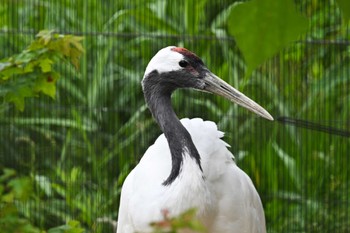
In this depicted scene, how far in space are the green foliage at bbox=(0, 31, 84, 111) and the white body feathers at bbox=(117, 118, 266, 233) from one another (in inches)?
23.2

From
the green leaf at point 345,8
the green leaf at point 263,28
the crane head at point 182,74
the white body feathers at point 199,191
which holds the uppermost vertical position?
the green leaf at point 345,8

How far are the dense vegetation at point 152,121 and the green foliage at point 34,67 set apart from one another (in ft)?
4.99

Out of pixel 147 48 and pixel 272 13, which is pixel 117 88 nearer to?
pixel 147 48

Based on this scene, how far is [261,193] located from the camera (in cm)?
509

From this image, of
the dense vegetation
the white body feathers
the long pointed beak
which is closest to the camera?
the white body feathers

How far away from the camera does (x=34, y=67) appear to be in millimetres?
3512

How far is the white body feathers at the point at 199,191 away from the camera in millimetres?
2988

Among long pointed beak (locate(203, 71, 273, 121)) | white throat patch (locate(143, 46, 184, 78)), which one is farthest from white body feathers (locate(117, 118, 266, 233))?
white throat patch (locate(143, 46, 184, 78))

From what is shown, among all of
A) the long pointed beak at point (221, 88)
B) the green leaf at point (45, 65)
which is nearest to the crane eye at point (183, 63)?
the long pointed beak at point (221, 88)

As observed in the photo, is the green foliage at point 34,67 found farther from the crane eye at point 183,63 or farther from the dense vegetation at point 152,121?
the dense vegetation at point 152,121

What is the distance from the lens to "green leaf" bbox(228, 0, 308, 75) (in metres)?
0.59

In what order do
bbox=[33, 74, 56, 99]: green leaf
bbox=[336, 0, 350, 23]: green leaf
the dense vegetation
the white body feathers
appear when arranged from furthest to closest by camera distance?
the dense vegetation, bbox=[33, 74, 56, 99]: green leaf, the white body feathers, bbox=[336, 0, 350, 23]: green leaf

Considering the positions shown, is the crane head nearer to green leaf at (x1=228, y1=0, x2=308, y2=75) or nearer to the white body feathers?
the white body feathers

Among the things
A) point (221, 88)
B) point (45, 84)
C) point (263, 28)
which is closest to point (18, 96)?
point (45, 84)
